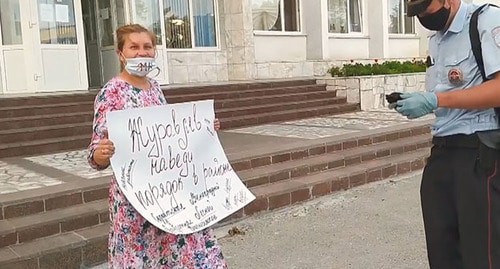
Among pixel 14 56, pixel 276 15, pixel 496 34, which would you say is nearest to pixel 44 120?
pixel 14 56

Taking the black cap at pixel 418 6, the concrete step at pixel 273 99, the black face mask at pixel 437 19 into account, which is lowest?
the concrete step at pixel 273 99

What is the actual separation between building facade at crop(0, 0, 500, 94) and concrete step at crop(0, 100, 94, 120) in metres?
1.78

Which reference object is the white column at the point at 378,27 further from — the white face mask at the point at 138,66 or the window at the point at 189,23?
the white face mask at the point at 138,66

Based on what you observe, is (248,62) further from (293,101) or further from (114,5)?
(114,5)

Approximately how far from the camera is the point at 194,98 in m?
9.91

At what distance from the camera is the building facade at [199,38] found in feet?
31.9

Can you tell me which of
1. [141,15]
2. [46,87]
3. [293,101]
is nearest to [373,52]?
[293,101]

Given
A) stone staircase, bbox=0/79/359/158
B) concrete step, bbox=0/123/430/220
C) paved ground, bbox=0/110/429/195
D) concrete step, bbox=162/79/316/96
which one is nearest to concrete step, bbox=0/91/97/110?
stone staircase, bbox=0/79/359/158

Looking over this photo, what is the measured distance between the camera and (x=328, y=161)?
6402 millimetres

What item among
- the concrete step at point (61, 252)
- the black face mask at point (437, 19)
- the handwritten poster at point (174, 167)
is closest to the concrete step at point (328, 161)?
the concrete step at point (61, 252)

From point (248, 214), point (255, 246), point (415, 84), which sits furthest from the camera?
point (415, 84)

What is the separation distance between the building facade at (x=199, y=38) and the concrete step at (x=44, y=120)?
2.18 meters

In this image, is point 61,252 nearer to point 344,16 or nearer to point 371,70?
point 371,70

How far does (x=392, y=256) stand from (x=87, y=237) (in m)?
2.36
